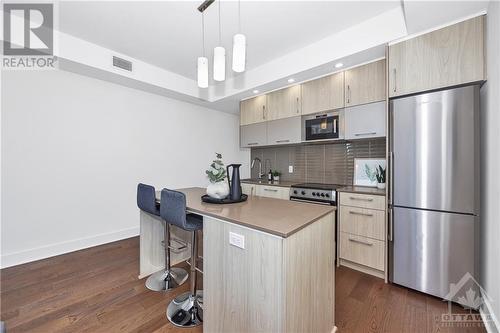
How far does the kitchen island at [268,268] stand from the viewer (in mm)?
1074

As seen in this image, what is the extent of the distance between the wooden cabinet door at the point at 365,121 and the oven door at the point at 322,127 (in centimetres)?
15

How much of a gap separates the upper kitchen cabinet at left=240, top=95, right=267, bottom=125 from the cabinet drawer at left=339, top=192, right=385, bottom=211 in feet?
5.78

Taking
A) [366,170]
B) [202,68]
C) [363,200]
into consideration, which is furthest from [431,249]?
[202,68]

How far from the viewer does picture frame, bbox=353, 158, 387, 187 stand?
2693mm

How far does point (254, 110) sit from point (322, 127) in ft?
4.18

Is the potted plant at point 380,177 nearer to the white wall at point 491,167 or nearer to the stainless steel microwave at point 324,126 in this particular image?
the stainless steel microwave at point 324,126

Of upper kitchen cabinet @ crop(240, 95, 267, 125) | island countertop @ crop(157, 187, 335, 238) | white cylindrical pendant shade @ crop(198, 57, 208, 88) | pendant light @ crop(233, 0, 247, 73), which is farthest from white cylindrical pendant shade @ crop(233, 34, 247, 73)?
upper kitchen cabinet @ crop(240, 95, 267, 125)

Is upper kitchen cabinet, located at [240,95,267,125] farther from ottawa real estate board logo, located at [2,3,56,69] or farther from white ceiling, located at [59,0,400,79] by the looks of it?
ottawa real estate board logo, located at [2,3,56,69]

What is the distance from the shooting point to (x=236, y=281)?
1.25 m

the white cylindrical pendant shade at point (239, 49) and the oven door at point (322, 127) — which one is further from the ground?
the white cylindrical pendant shade at point (239, 49)

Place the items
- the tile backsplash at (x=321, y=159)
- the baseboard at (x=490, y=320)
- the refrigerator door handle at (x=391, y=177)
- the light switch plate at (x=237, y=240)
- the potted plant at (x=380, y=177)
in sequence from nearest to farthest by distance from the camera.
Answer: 1. the light switch plate at (x=237, y=240)
2. the baseboard at (x=490, y=320)
3. the refrigerator door handle at (x=391, y=177)
4. the potted plant at (x=380, y=177)
5. the tile backsplash at (x=321, y=159)

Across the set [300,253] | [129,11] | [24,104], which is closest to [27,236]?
[24,104]

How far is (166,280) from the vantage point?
2109 millimetres

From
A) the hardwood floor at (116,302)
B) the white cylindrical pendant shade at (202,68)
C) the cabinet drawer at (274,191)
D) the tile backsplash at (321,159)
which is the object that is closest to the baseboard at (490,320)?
the hardwood floor at (116,302)
